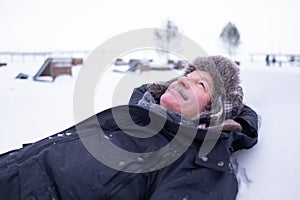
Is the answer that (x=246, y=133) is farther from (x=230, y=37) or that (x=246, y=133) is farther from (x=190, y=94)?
(x=230, y=37)

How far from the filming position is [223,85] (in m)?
1.34

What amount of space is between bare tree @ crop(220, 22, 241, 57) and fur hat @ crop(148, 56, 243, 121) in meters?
30.3

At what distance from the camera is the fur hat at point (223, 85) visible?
1.31 metres

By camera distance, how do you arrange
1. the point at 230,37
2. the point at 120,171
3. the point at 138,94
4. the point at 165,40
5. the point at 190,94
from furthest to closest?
the point at 230,37
the point at 165,40
the point at 138,94
the point at 190,94
the point at 120,171

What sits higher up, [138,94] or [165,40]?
[165,40]

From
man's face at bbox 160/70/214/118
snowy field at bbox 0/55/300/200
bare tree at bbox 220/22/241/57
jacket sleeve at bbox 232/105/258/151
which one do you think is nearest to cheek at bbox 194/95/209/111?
man's face at bbox 160/70/214/118

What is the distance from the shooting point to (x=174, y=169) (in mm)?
968

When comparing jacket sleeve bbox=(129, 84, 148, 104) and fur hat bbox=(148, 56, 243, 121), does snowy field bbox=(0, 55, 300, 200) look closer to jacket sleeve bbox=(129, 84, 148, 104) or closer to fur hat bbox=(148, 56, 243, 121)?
fur hat bbox=(148, 56, 243, 121)

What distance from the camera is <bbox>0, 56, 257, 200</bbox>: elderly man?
0.92 meters

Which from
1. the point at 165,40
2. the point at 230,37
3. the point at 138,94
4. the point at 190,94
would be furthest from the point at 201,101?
the point at 230,37

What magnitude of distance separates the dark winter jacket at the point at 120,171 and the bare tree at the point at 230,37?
101 ft

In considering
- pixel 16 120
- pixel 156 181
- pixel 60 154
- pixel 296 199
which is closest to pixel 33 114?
pixel 16 120

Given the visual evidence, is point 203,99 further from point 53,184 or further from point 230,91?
point 53,184

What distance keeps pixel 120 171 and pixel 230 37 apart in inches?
1245
